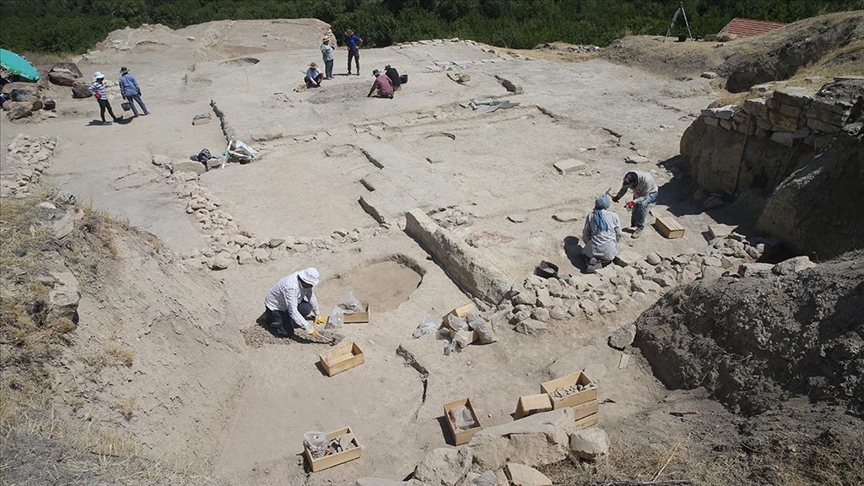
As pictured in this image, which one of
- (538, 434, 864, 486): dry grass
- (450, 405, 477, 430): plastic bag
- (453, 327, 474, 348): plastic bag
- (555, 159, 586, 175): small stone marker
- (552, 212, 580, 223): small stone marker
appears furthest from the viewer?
(555, 159, 586, 175): small stone marker

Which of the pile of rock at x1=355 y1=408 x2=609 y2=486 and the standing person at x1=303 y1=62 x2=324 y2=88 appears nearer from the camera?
the pile of rock at x1=355 y1=408 x2=609 y2=486

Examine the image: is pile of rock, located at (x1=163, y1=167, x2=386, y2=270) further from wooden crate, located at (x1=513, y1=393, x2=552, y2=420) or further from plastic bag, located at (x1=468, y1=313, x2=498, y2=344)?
wooden crate, located at (x1=513, y1=393, x2=552, y2=420)

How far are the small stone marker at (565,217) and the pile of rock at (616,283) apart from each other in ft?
4.53

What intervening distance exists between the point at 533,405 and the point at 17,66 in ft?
62.0

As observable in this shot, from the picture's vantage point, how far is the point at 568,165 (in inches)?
446

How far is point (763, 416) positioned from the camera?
4.53 meters

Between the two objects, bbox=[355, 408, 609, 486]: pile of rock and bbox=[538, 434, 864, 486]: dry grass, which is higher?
bbox=[538, 434, 864, 486]: dry grass

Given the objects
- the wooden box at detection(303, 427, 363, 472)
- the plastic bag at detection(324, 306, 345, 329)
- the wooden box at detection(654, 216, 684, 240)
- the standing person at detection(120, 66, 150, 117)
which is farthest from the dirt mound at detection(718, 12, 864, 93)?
the standing person at detection(120, 66, 150, 117)

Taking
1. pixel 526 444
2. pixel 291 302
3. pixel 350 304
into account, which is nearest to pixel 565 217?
pixel 350 304

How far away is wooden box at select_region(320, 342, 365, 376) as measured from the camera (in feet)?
20.8

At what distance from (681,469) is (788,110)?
6652 millimetres

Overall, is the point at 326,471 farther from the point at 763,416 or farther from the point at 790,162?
the point at 790,162

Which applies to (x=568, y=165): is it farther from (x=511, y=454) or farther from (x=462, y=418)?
(x=511, y=454)

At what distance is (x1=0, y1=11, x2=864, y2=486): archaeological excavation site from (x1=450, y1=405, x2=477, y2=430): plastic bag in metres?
0.02
